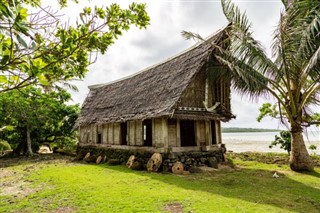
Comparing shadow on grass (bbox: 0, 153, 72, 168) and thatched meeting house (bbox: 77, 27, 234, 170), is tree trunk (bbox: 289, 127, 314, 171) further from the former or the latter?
shadow on grass (bbox: 0, 153, 72, 168)

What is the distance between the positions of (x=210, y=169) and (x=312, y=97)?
5.35 m

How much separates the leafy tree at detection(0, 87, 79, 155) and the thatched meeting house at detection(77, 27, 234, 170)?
4533 mm

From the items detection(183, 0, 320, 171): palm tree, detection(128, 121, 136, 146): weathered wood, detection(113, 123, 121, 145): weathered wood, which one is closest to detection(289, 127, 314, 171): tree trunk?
detection(183, 0, 320, 171): palm tree

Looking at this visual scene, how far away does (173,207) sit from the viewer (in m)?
5.54

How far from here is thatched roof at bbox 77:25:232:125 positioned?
1079 cm

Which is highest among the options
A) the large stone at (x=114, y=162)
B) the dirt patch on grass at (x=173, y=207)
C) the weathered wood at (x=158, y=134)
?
the weathered wood at (x=158, y=134)

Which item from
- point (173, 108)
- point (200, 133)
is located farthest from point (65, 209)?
point (200, 133)

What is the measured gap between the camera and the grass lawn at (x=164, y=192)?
5602mm

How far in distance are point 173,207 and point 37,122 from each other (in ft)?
50.5

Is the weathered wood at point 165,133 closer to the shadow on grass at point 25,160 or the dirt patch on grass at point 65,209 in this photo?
the dirt patch on grass at point 65,209

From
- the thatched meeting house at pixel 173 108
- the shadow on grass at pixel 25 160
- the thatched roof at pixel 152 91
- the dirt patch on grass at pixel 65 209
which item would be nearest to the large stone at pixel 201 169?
the thatched meeting house at pixel 173 108

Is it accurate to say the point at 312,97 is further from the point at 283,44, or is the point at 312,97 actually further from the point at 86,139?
the point at 86,139

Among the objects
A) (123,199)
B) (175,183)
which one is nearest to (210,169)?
(175,183)

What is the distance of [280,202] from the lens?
5.97m
